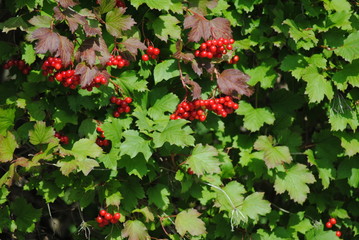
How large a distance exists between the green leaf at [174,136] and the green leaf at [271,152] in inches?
23.5

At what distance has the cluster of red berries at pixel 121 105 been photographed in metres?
2.76

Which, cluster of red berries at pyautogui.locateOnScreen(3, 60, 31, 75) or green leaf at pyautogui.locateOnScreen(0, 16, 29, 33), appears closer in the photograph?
green leaf at pyautogui.locateOnScreen(0, 16, 29, 33)

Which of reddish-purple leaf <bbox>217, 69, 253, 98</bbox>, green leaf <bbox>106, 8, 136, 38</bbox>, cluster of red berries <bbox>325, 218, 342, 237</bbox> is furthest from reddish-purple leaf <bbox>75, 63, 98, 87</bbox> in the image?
cluster of red berries <bbox>325, 218, 342, 237</bbox>

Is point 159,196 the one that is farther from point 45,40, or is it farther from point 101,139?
point 45,40

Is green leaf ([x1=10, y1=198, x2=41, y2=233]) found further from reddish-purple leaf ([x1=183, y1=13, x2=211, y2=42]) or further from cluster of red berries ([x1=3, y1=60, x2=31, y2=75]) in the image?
reddish-purple leaf ([x1=183, y1=13, x2=211, y2=42])

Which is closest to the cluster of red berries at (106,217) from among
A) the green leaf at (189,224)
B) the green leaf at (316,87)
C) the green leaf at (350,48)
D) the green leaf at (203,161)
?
the green leaf at (189,224)

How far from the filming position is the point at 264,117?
3094 mm

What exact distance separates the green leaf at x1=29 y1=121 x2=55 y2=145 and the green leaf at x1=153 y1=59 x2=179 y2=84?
2.18 feet

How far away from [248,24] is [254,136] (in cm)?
75

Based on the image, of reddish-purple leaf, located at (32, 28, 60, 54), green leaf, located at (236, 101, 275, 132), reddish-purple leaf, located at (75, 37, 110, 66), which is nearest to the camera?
reddish-purple leaf, located at (32, 28, 60, 54)

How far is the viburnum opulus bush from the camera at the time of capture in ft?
8.48

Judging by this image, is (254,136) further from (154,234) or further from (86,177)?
(86,177)

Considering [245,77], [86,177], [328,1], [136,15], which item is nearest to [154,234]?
[86,177]

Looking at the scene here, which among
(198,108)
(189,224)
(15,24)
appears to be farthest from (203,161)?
(15,24)
